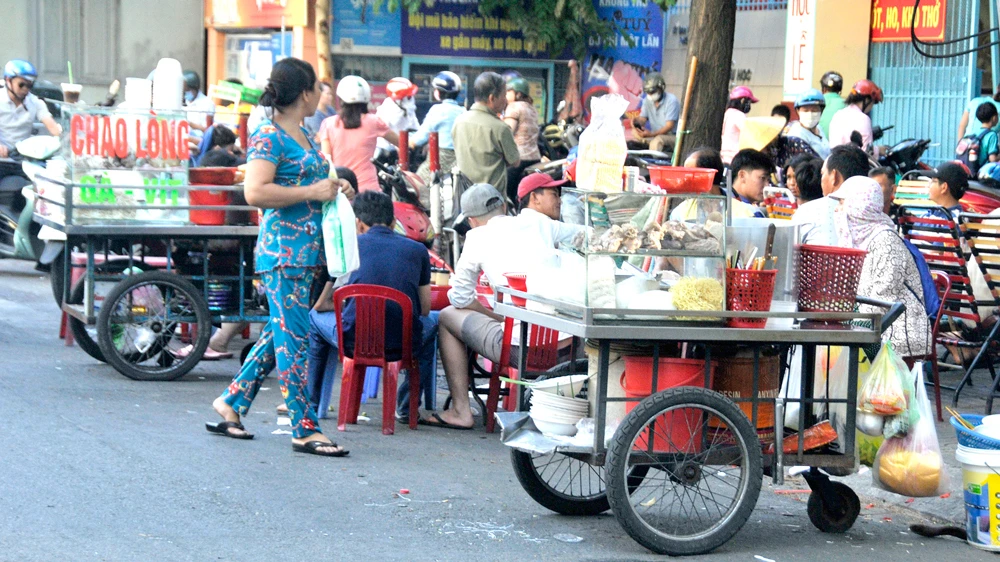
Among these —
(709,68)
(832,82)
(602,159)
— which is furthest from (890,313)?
(832,82)

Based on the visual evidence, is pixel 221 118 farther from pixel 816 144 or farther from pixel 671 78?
pixel 671 78

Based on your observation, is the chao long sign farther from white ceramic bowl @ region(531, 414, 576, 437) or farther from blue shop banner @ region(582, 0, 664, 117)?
white ceramic bowl @ region(531, 414, 576, 437)

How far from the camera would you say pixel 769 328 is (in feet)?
17.3

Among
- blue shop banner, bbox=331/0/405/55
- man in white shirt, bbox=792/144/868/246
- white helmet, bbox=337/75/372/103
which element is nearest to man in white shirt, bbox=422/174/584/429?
man in white shirt, bbox=792/144/868/246

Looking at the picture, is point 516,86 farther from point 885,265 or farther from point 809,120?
point 885,265

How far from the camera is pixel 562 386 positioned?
559 cm

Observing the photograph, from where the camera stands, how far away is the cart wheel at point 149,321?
852cm

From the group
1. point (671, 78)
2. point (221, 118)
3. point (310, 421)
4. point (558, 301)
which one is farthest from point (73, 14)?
point (558, 301)

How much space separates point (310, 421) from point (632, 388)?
2.09 meters

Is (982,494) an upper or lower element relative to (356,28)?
lower

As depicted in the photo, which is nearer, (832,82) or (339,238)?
(339,238)

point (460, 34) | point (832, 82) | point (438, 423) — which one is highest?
point (460, 34)

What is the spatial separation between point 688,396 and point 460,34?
17.6 metres

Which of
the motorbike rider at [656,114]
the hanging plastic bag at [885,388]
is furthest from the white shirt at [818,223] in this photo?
the motorbike rider at [656,114]
